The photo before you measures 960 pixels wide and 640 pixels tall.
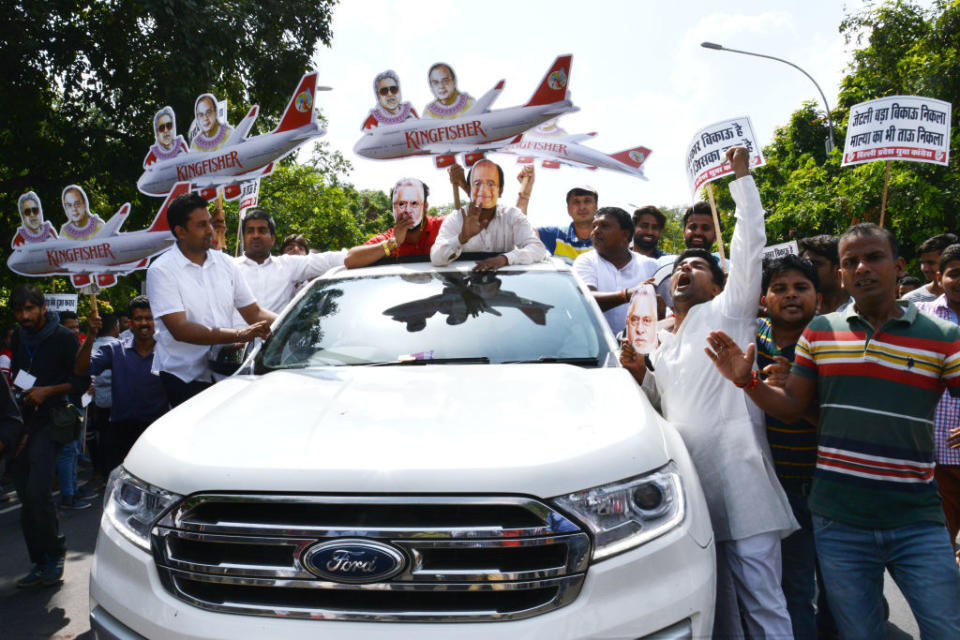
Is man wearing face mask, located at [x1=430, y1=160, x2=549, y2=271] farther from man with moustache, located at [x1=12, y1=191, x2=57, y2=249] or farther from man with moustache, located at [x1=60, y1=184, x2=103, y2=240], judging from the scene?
man with moustache, located at [x1=12, y1=191, x2=57, y2=249]

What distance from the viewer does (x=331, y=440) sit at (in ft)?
7.16

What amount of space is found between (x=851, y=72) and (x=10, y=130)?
20772mm

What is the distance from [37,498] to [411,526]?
148 inches

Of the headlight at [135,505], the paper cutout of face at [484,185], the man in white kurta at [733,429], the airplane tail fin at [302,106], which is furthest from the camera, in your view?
the airplane tail fin at [302,106]

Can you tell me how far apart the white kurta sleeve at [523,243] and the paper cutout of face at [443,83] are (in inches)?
43.9

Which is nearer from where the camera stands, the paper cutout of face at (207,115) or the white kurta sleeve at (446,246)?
the white kurta sleeve at (446,246)

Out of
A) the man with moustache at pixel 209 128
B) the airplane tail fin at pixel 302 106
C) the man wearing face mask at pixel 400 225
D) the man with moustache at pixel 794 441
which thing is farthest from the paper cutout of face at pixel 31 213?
the man with moustache at pixel 794 441

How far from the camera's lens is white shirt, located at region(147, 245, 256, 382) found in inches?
161

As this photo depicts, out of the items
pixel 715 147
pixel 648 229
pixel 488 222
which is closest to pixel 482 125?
pixel 488 222

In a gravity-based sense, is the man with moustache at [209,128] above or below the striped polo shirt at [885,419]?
above

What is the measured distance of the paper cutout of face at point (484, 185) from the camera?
4.44 meters

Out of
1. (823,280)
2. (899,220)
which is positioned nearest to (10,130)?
(823,280)

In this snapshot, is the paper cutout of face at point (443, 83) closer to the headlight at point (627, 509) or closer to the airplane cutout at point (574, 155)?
the airplane cutout at point (574, 155)

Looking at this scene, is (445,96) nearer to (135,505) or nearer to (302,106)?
(302,106)
